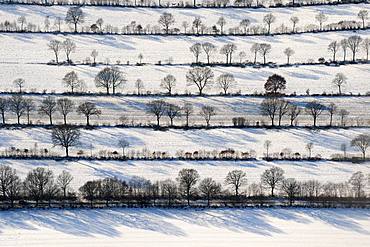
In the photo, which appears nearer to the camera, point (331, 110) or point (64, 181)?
point (64, 181)

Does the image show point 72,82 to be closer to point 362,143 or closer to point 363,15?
point 362,143

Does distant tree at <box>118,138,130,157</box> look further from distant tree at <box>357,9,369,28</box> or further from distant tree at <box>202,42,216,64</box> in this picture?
distant tree at <box>357,9,369,28</box>

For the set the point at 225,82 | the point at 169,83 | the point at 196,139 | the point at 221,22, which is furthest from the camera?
the point at 221,22

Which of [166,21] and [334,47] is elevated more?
[166,21]

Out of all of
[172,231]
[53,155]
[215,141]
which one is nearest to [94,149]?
[53,155]

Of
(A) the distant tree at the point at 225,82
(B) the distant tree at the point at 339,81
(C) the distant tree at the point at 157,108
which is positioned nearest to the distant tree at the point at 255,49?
(A) the distant tree at the point at 225,82

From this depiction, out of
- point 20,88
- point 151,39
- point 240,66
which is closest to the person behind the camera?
point 20,88

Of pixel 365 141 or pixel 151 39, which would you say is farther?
pixel 151 39

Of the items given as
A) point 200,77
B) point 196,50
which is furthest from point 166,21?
point 200,77

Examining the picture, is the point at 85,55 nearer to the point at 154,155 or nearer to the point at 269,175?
the point at 154,155
